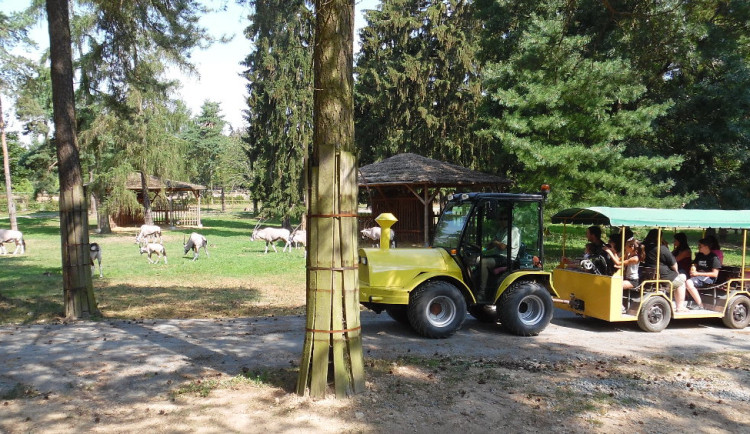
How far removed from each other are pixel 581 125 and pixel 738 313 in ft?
31.6

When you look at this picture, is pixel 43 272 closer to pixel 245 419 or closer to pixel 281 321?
pixel 281 321

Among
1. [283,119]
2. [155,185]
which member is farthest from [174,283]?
[155,185]

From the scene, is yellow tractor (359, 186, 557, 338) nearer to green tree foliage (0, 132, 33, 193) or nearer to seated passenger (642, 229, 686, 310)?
seated passenger (642, 229, 686, 310)

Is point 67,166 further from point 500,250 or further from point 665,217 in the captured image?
point 665,217

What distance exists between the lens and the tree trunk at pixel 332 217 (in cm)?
525

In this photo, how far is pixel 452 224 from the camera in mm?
8906

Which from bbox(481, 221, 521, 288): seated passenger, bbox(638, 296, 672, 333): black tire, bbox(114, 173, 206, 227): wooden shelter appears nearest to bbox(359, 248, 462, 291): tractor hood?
bbox(481, 221, 521, 288): seated passenger

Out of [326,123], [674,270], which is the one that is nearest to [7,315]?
[326,123]

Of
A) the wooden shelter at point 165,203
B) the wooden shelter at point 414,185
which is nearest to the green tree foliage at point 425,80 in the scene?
the wooden shelter at point 414,185

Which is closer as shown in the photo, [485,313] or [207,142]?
[485,313]

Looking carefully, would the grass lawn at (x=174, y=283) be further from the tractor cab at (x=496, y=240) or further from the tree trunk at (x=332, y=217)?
the tree trunk at (x=332, y=217)

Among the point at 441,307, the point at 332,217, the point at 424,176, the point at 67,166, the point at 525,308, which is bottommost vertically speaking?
the point at 525,308

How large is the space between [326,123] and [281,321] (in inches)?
202

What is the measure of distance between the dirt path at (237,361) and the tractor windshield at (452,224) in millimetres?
1507
